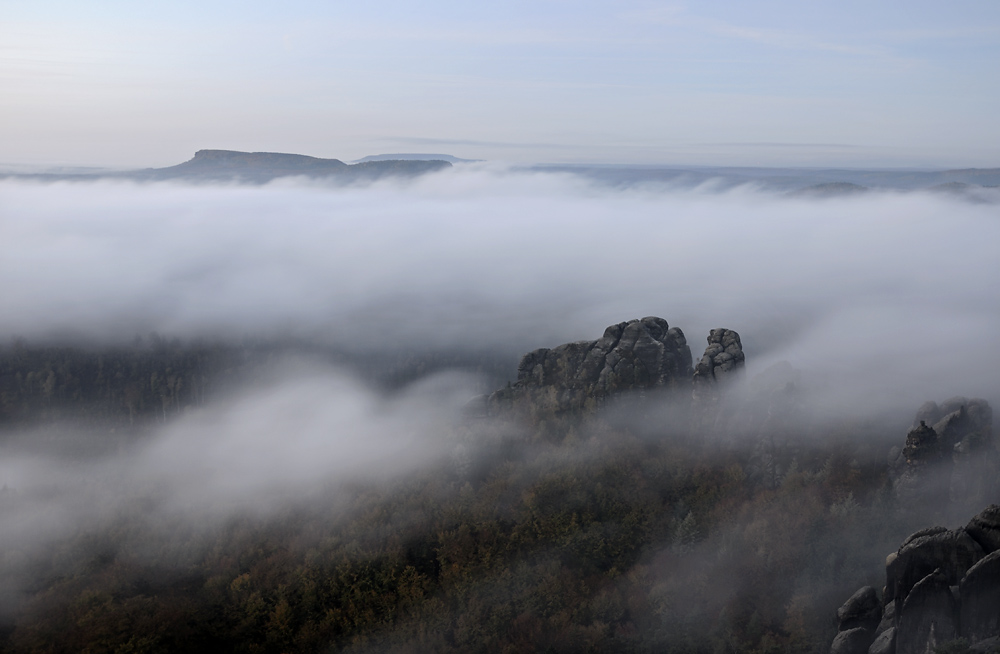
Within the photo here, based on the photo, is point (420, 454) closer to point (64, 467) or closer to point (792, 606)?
point (792, 606)

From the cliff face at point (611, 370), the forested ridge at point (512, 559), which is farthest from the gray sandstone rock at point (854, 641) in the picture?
the cliff face at point (611, 370)

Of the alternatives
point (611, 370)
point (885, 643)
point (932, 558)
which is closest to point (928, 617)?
point (885, 643)

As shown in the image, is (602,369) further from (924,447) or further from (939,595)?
(939,595)

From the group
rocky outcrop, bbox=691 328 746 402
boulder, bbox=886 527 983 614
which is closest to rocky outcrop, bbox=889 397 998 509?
boulder, bbox=886 527 983 614

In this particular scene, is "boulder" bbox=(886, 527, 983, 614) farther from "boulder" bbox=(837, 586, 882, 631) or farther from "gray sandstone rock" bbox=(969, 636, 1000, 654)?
"gray sandstone rock" bbox=(969, 636, 1000, 654)

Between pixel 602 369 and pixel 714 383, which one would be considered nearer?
pixel 714 383

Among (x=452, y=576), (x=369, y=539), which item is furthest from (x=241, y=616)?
(x=452, y=576)

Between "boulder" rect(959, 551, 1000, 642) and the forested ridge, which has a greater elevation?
"boulder" rect(959, 551, 1000, 642)

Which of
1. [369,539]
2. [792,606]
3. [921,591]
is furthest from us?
[369,539]
